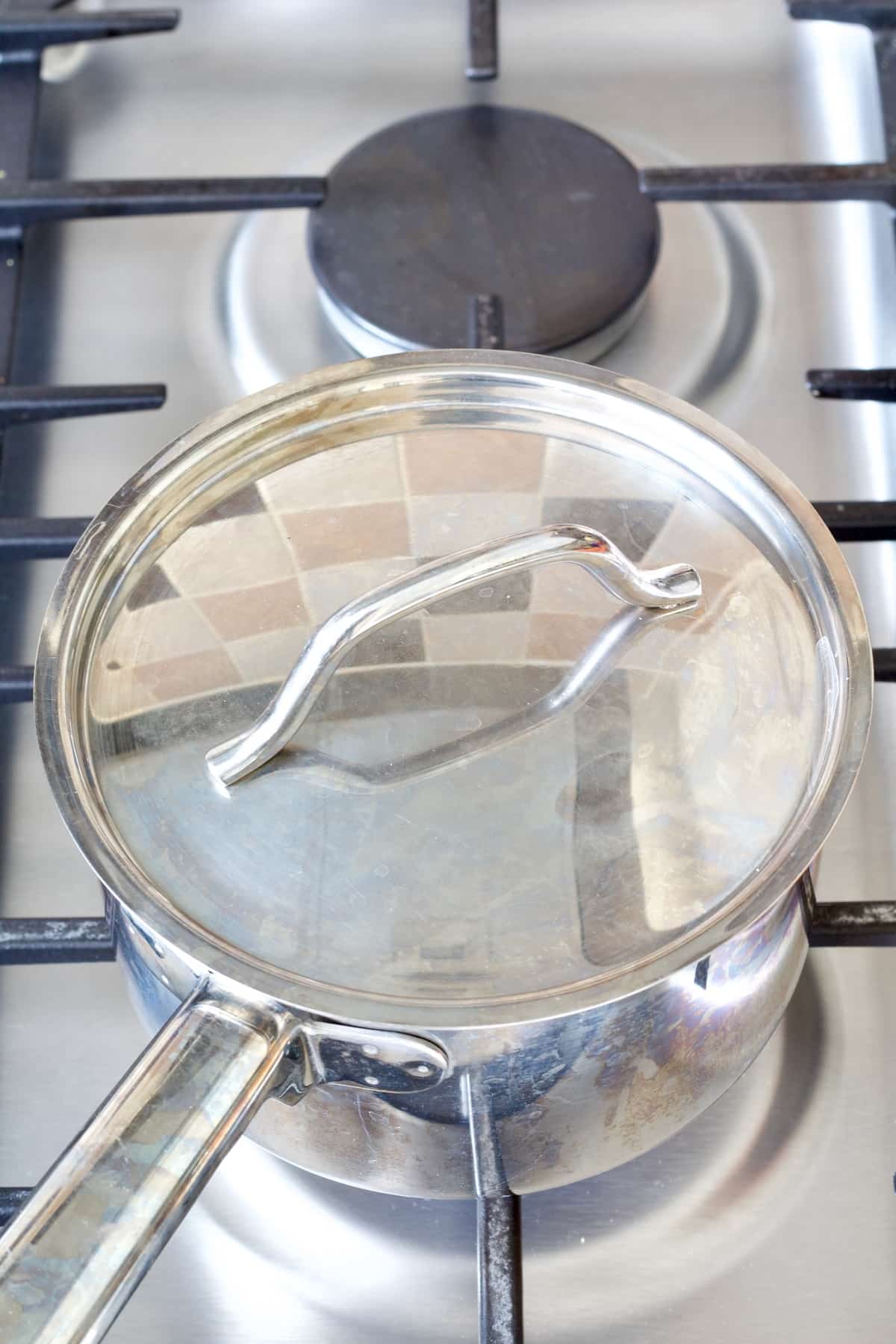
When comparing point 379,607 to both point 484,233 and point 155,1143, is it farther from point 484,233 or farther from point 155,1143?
point 484,233

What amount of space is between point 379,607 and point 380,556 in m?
0.06

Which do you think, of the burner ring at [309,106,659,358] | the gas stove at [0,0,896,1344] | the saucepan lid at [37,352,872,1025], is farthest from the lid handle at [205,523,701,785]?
the burner ring at [309,106,659,358]

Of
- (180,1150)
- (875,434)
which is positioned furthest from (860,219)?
(180,1150)

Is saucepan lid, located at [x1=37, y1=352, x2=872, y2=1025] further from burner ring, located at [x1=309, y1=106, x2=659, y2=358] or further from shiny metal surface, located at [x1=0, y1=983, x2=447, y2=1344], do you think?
burner ring, located at [x1=309, y1=106, x2=659, y2=358]

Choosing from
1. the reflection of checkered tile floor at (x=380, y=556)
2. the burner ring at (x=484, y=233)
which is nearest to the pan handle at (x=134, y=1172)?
the reflection of checkered tile floor at (x=380, y=556)

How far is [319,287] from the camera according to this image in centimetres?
62

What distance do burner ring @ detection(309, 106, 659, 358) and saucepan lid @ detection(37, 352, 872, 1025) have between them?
15 cm

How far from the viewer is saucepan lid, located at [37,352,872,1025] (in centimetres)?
36

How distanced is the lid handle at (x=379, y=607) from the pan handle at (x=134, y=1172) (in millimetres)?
66

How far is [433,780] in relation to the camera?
0.38 metres

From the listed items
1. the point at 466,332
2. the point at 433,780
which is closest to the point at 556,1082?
the point at 433,780

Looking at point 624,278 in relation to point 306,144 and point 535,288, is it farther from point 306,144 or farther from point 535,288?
point 306,144

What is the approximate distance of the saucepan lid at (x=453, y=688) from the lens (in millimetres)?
356

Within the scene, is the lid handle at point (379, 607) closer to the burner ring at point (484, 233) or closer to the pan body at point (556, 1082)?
the pan body at point (556, 1082)
